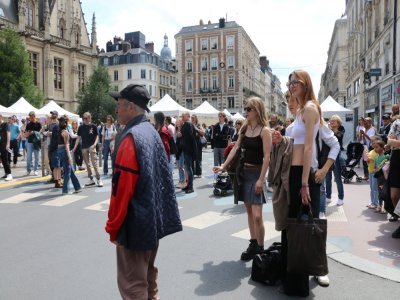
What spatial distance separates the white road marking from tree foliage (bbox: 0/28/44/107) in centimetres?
2830

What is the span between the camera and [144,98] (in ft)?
9.03

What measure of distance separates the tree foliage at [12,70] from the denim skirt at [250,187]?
30.3m

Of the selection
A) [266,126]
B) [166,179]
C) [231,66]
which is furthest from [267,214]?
[231,66]

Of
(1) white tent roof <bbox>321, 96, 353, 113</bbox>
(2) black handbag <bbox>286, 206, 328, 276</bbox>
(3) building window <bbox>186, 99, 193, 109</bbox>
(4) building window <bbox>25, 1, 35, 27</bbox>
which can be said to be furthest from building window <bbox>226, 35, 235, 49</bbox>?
(2) black handbag <bbox>286, 206, 328, 276</bbox>

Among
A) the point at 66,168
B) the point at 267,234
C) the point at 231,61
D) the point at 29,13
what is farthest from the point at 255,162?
the point at 231,61

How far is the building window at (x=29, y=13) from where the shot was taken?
137 ft

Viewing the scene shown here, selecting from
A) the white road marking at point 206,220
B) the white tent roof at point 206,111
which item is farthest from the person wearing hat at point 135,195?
the white tent roof at point 206,111

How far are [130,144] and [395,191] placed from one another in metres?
4.24

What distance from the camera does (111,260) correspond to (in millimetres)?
4492

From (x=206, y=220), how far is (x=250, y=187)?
7.34 feet

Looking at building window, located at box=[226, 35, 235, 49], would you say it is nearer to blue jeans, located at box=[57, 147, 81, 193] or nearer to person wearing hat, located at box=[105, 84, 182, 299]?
blue jeans, located at box=[57, 147, 81, 193]

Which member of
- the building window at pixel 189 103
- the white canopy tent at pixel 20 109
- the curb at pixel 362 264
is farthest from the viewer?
the building window at pixel 189 103

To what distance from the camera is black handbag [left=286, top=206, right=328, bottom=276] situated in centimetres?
331

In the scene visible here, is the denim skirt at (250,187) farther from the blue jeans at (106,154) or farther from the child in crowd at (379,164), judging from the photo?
the blue jeans at (106,154)
